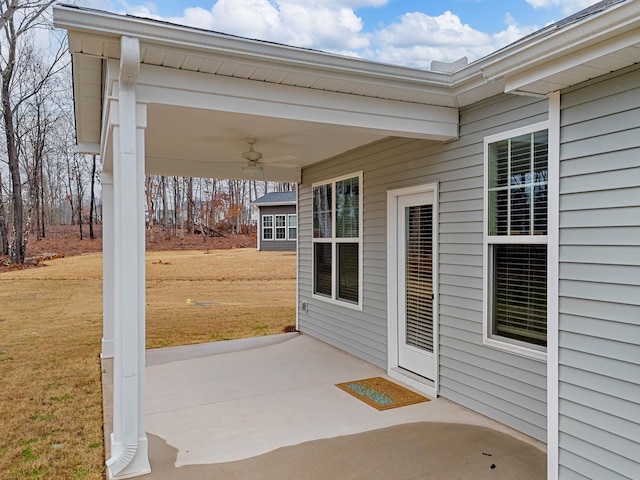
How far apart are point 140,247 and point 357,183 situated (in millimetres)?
3341

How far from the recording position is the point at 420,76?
3674mm

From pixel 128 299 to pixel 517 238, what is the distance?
2881 mm

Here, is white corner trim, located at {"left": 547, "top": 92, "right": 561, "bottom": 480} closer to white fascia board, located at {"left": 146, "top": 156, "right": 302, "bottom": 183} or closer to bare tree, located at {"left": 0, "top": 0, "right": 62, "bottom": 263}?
white fascia board, located at {"left": 146, "top": 156, "right": 302, "bottom": 183}

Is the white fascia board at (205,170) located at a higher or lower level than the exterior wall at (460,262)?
higher

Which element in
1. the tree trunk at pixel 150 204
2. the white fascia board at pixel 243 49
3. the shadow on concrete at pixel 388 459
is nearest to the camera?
the white fascia board at pixel 243 49

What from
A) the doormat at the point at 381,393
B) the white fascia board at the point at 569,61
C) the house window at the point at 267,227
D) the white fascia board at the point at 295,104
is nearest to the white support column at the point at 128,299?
the white fascia board at the point at 295,104

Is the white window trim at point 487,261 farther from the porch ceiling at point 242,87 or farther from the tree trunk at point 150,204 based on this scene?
the tree trunk at point 150,204

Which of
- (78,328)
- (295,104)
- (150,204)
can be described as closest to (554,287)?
(295,104)

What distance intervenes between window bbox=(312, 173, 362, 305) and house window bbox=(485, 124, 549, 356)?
2.12m

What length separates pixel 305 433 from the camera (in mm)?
3631

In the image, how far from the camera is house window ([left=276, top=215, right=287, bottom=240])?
23.0m

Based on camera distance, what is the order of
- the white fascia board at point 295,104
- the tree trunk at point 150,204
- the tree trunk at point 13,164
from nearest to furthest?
the white fascia board at point 295,104
the tree trunk at point 13,164
the tree trunk at point 150,204

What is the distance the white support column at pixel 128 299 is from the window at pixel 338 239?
10.6 feet

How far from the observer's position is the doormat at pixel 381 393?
4277 mm
